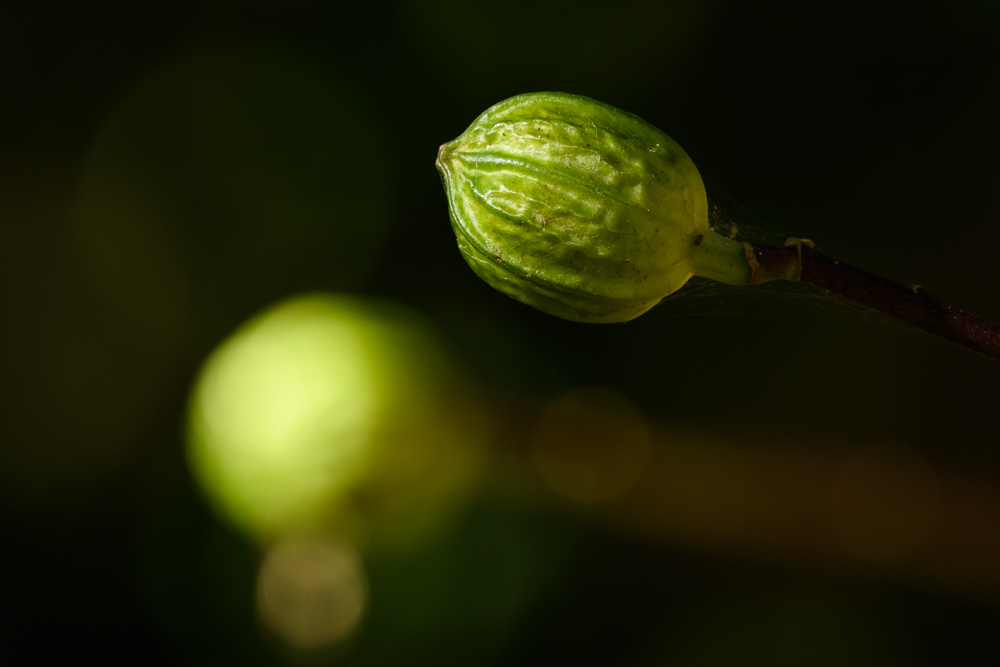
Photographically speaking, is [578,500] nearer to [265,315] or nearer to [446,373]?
[446,373]

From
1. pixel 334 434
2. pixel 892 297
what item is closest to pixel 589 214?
pixel 892 297

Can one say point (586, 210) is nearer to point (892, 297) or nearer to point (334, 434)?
point (892, 297)

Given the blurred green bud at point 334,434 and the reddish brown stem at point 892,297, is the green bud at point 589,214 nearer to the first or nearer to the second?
the reddish brown stem at point 892,297

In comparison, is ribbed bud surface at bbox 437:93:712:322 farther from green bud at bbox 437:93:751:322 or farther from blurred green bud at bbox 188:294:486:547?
blurred green bud at bbox 188:294:486:547

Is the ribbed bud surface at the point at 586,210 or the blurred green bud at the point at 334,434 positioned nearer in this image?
the ribbed bud surface at the point at 586,210

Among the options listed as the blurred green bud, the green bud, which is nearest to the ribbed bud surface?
the green bud

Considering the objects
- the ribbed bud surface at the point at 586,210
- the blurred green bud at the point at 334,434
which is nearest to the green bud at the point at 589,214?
the ribbed bud surface at the point at 586,210
